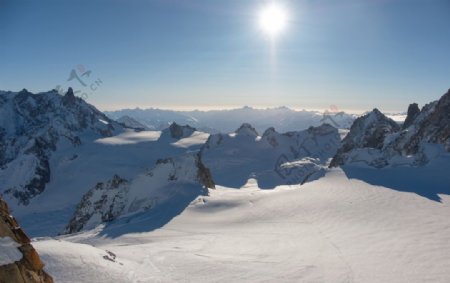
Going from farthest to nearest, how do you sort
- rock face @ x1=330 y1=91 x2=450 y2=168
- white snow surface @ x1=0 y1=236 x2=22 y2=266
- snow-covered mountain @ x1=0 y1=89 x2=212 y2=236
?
snow-covered mountain @ x1=0 y1=89 x2=212 y2=236
rock face @ x1=330 y1=91 x2=450 y2=168
white snow surface @ x1=0 y1=236 x2=22 y2=266

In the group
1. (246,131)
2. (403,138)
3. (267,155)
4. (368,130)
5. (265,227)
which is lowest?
(267,155)

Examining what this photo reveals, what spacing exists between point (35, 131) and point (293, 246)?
6241 inches

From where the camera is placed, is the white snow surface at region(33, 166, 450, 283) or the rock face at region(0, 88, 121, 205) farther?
the rock face at region(0, 88, 121, 205)

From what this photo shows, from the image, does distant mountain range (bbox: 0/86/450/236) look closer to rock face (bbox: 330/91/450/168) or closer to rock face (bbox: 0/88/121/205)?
rock face (bbox: 330/91/450/168)

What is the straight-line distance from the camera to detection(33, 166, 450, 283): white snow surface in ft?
43.8

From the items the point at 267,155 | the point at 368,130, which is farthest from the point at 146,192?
the point at 267,155

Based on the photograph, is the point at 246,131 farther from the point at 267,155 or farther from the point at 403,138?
the point at 403,138

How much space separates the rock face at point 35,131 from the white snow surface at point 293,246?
106 meters

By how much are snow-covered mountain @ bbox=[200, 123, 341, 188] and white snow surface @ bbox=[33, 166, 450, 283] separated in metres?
79.2

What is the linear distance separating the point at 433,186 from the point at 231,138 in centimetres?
13012

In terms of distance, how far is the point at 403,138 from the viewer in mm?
65500

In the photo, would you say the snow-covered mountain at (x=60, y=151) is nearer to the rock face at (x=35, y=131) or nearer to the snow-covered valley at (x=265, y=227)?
the rock face at (x=35, y=131)

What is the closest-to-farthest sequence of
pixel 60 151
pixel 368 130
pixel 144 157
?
pixel 368 130 → pixel 144 157 → pixel 60 151

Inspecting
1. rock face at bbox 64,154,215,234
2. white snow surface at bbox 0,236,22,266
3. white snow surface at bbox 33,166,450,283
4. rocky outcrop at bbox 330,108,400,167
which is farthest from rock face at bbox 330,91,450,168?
white snow surface at bbox 0,236,22,266
